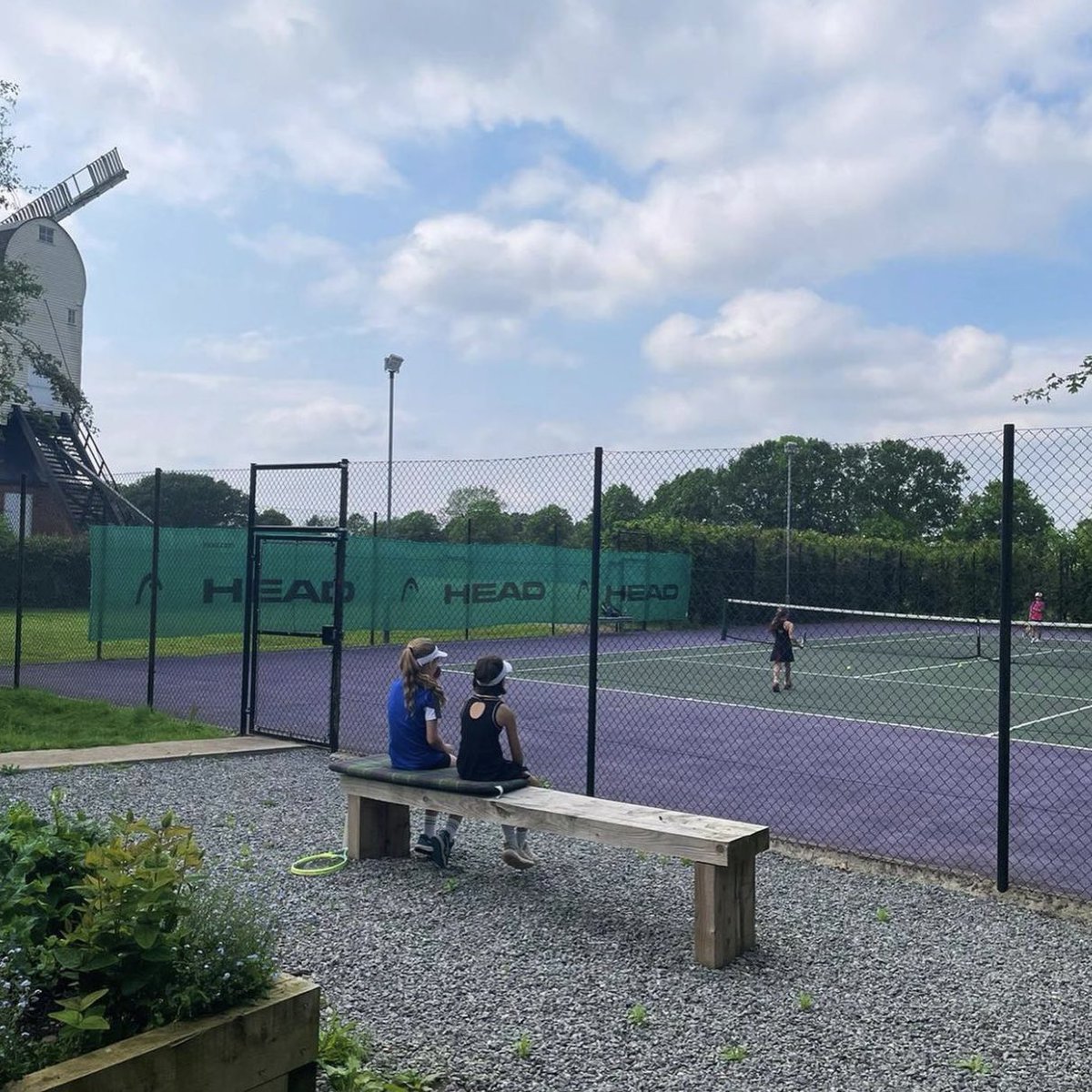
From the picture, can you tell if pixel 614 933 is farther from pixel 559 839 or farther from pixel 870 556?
pixel 870 556

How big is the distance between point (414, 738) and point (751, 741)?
23.1 ft

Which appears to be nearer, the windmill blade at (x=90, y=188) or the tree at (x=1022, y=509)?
the tree at (x=1022, y=509)

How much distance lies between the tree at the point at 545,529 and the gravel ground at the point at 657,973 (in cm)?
1701

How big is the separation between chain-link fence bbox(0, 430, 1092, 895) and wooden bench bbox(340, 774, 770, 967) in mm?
1808

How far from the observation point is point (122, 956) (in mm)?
3070

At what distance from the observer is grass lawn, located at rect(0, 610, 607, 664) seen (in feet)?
65.4

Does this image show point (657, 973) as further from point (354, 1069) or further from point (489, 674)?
point (489, 674)

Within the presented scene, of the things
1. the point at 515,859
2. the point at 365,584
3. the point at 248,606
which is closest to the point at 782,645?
the point at 365,584

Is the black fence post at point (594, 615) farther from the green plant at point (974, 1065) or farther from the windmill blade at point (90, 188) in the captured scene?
the windmill blade at point (90, 188)

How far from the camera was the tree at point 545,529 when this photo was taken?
78.7 feet

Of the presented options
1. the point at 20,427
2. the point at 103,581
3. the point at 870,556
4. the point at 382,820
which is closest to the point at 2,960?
the point at 382,820

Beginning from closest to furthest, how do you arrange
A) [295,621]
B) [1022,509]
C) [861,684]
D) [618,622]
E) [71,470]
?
1. [1022,509]
2. [295,621]
3. [861,684]
4. [618,622]
5. [71,470]

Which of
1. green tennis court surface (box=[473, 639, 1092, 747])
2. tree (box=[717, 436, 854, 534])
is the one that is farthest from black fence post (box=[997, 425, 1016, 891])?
tree (box=[717, 436, 854, 534])

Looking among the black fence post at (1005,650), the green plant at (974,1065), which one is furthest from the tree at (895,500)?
the green plant at (974,1065)
